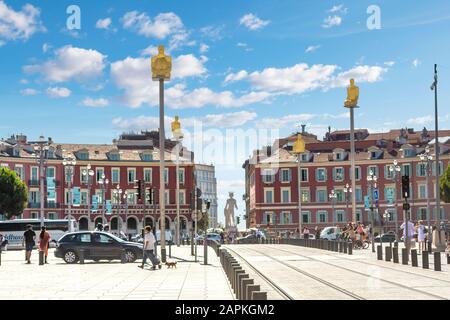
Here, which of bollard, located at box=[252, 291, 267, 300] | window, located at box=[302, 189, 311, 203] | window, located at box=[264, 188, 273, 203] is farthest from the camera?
window, located at box=[264, 188, 273, 203]

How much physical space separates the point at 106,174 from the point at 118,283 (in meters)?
88.5

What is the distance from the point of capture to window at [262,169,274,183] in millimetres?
115000

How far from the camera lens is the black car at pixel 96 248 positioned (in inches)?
1373

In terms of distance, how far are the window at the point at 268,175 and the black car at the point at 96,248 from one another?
263ft

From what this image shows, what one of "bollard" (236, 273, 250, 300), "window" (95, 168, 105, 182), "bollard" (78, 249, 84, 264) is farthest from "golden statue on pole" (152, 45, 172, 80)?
"window" (95, 168, 105, 182)

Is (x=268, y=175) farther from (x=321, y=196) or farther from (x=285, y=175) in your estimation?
(x=321, y=196)

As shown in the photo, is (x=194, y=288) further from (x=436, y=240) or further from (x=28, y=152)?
(x=28, y=152)

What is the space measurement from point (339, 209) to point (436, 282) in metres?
90.6

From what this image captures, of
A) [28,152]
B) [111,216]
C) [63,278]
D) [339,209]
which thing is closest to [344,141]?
[339,209]

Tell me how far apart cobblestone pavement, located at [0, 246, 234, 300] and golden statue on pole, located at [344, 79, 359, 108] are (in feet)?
83.5

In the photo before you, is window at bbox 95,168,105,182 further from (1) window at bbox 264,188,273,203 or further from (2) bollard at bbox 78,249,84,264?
(2) bollard at bbox 78,249,84,264

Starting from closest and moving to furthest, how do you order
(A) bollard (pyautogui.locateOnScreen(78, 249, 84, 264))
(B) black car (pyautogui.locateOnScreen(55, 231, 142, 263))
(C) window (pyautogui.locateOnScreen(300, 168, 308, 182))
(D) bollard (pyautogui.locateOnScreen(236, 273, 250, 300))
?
(D) bollard (pyautogui.locateOnScreen(236, 273, 250, 300))
(A) bollard (pyautogui.locateOnScreen(78, 249, 84, 264))
(B) black car (pyautogui.locateOnScreen(55, 231, 142, 263))
(C) window (pyautogui.locateOnScreen(300, 168, 308, 182))

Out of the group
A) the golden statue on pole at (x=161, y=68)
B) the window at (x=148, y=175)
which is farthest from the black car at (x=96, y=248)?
the window at (x=148, y=175)
